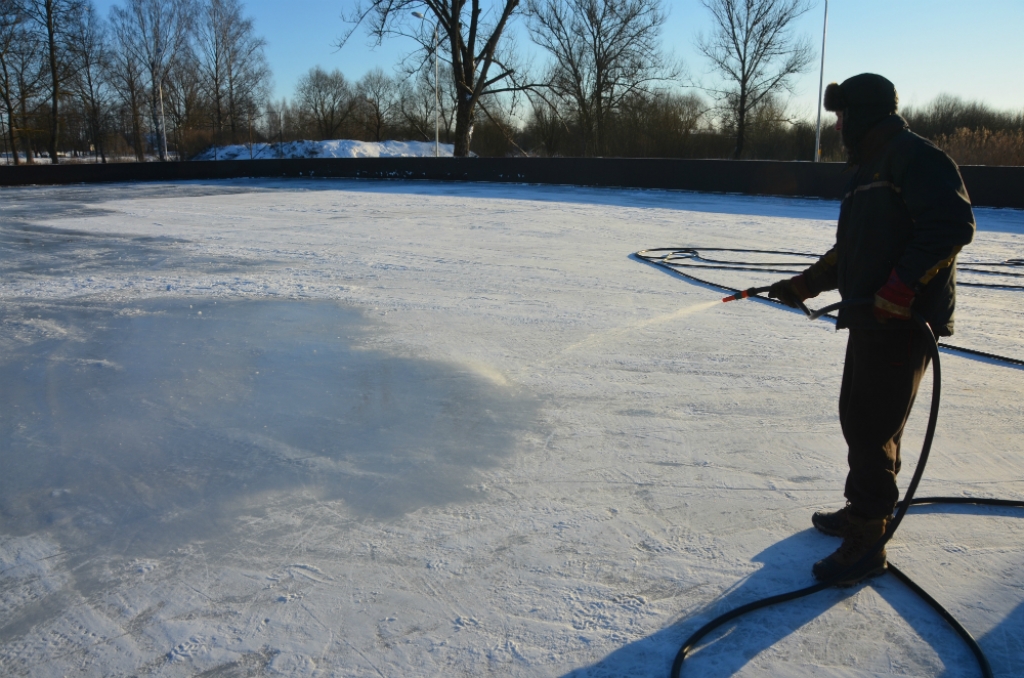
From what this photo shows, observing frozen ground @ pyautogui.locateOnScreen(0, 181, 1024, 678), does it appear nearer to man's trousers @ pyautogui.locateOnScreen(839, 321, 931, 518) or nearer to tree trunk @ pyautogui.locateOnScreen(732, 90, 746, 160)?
man's trousers @ pyautogui.locateOnScreen(839, 321, 931, 518)

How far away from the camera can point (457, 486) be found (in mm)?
3305

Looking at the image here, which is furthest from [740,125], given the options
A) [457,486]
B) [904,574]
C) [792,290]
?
[904,574]

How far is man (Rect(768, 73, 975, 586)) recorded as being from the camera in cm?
235

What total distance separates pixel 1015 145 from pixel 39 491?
26123mm

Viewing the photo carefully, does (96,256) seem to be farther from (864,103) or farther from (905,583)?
(905,583)

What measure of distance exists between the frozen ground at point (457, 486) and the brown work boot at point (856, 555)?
3.2 inches

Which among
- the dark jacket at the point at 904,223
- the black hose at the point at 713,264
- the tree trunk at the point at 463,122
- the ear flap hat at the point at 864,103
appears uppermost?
the tree trunk at the point at 463,122

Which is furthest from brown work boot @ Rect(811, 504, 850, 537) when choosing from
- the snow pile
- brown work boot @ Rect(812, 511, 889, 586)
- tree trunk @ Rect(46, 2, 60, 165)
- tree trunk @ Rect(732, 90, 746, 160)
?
the snow pile

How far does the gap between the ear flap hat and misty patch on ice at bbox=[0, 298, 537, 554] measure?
2164 mm

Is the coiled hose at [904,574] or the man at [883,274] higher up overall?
the man at [883,274]

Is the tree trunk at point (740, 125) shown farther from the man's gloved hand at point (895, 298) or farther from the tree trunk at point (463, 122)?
the man's gloved hand at point (895, 298)

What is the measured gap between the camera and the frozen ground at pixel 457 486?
2.35 m

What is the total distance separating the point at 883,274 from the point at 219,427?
3.35m

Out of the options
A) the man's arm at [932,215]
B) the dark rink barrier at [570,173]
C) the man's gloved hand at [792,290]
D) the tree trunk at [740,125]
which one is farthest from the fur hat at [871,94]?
the tree trunk at [740,125]
